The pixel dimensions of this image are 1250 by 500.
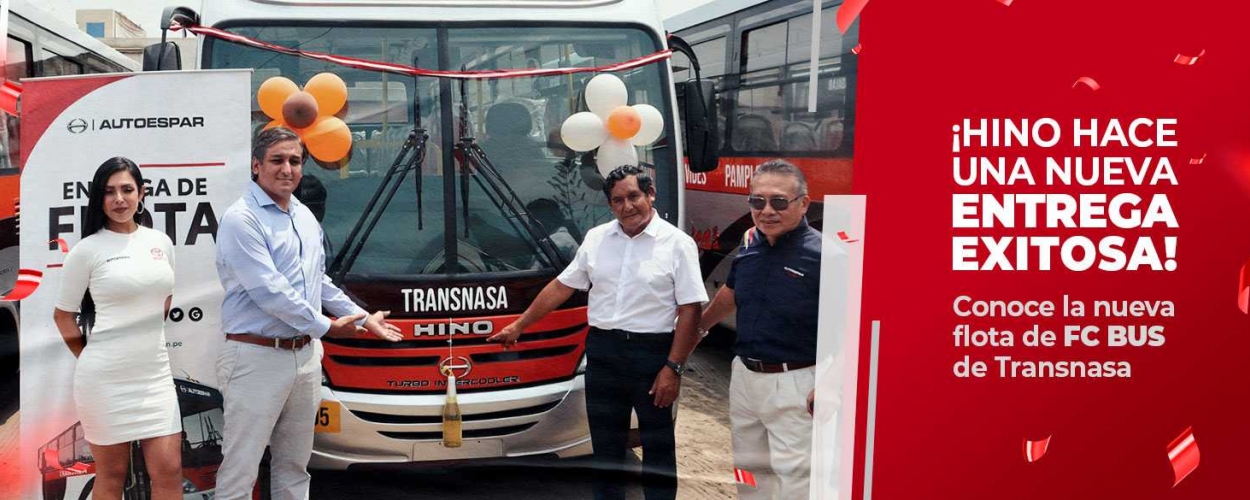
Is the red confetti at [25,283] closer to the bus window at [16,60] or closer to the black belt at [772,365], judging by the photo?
the bus window at [16,60]

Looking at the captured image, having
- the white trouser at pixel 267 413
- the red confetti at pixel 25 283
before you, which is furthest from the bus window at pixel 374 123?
the red confetti at pixel 25 283

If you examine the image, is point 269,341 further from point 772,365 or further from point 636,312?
point 772,365

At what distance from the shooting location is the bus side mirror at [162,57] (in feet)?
9.00

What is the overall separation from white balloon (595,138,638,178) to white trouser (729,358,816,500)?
68cm

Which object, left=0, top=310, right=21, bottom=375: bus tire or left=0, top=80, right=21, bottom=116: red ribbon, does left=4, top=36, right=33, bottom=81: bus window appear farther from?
left=0, top=310, right=21, bottom=375: bus tire

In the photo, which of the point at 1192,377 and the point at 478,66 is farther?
the point at 478,66

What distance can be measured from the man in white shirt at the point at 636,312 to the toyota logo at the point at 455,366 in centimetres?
11

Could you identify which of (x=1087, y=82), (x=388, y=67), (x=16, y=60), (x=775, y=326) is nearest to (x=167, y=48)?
(x=16, y=60)

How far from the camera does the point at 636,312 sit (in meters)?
2.98

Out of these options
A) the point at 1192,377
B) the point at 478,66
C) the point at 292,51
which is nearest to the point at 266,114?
the point at 292,51

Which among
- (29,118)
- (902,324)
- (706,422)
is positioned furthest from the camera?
(706,422)

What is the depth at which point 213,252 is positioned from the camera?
9.03 feet

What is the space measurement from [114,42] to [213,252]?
691mm

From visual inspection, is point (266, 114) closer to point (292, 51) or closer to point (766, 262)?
point (292, 51)
